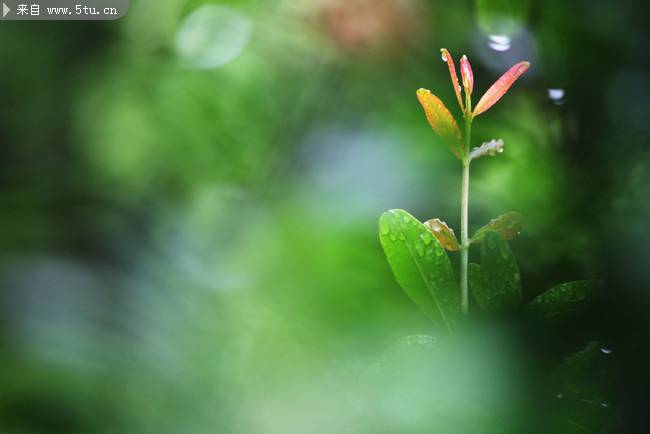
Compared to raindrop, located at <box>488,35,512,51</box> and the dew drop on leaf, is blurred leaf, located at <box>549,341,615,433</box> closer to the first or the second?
the dew drop on leaf

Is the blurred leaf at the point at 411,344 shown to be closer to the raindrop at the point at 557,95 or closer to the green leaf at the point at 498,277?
the green leaf at the point at 498,277

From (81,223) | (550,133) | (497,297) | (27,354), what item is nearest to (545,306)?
(497,297)

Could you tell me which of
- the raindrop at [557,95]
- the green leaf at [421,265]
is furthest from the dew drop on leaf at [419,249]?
the raindrop at [557,95]

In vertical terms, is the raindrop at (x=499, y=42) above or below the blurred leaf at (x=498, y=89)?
above

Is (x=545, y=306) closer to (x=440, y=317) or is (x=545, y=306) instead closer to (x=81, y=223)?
(x=440, y=317)

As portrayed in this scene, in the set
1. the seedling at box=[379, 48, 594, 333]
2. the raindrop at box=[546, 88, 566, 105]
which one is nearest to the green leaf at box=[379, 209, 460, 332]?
the seedling at box=[379, 48, 594, 333]

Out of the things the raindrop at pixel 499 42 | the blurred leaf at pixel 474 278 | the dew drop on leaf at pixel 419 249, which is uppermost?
the raindrop at pixel 499 42

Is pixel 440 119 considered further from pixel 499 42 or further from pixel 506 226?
pixel 499 42
